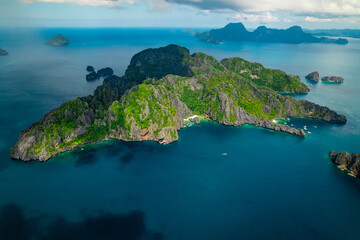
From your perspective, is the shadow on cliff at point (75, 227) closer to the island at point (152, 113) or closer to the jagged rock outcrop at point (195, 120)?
the island at point (152, 113)

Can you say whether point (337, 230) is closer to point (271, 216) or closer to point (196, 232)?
point (271, 216)

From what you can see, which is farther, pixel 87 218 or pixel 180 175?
pixel 180 175

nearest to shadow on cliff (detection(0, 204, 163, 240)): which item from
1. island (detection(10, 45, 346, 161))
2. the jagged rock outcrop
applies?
island (detection(10, 45, 346, 161))

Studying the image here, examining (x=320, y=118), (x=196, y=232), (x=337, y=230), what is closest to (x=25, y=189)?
(x=196, y=232)

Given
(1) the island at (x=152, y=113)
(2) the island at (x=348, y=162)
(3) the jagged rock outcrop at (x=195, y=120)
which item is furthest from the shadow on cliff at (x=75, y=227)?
(2) the island at (x=348, y=162)

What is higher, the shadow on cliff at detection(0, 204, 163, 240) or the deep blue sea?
the deep blue sea

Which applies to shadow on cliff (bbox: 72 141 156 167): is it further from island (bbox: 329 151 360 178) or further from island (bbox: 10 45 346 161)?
island (bbox: 329 151 360 178)
